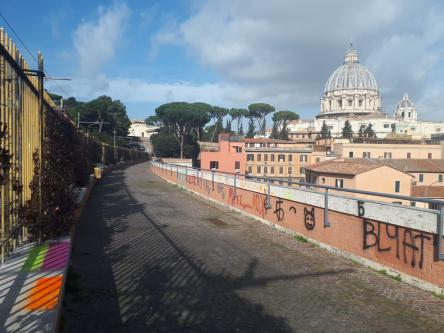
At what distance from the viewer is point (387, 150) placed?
246 ft

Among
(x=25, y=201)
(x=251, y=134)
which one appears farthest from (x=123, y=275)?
(x=251, y=134)

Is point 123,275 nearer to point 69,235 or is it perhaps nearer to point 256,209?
point 69,235

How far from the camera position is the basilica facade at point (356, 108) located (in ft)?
465

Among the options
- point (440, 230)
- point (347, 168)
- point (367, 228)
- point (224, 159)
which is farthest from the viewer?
point (224, 159)

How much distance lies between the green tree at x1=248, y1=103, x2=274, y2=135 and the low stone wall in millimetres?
119143

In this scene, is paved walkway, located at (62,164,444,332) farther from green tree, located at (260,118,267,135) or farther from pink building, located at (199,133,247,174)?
green tree, located at (260,118,267,135)

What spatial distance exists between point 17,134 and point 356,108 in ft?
526

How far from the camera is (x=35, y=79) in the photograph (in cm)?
622

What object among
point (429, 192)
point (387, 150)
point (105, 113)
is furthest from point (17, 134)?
point (387, 150)

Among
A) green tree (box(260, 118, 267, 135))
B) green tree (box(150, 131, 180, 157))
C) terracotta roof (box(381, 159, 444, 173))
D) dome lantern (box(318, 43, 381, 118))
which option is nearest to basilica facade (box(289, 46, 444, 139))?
dome lantern (box(318, 43, 381, 118))

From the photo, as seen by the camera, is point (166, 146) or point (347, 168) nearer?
point (347, 168)

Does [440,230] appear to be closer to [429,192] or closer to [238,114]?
[429,192]

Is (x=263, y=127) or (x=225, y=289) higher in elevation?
(x=263, y=127)

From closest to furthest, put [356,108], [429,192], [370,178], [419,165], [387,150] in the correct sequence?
[370,178] < [429,192] < [419,165] < [387,150] < [356,108]
